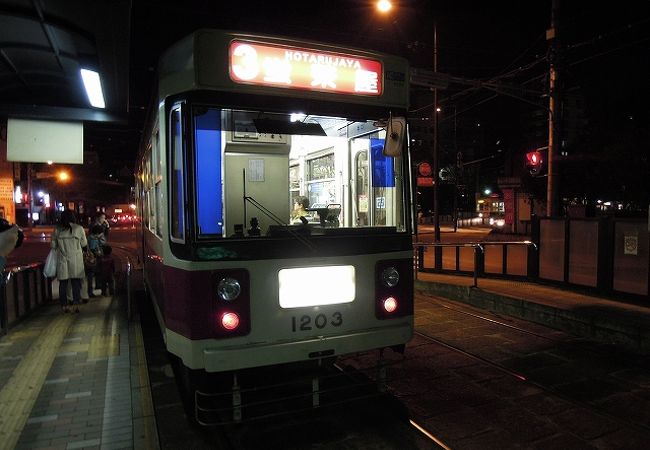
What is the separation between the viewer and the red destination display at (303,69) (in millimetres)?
3693

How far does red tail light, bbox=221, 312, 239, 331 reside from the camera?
12.0 ft

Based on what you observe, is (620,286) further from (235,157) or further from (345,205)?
(235,157)

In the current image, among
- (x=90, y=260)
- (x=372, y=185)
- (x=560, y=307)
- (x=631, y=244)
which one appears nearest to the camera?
(x=372, y=185)

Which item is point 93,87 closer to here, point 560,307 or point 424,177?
point 560,307

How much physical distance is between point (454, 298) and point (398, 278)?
5.87 meters

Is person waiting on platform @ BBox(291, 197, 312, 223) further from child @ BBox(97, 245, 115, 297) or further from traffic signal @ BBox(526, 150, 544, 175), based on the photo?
traffic signal @ BBox(526, 150, 544, 175)

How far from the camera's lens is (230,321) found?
3.66 meters

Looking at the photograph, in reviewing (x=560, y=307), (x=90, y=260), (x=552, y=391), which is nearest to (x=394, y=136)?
(x=552, y=391)

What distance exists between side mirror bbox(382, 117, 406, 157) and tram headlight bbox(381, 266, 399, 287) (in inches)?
41.0

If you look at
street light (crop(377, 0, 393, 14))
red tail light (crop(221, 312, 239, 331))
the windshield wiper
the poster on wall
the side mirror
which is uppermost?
street light (crop(377, 0, 393, 14))

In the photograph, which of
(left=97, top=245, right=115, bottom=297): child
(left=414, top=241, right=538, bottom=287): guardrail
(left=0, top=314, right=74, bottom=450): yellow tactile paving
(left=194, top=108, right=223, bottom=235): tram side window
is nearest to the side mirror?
(left=194, top=108, right=223, bottom=235): tram side window

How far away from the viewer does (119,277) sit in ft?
43.7

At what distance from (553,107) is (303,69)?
9.73 m

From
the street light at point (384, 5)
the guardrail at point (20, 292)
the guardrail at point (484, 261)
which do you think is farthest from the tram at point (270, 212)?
the street light at point (384, 5)
